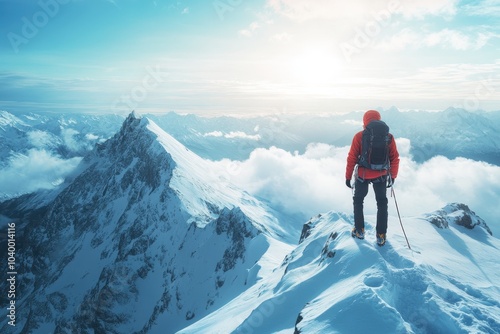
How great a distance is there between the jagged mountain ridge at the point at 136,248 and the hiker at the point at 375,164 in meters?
28.1

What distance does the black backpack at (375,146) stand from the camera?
11633 mm

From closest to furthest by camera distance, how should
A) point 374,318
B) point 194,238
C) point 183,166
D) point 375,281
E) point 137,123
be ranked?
point 374,318
point 375,281
point 194,238
point 183,166
point 137,123

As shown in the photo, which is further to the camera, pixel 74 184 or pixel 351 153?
pixel 74 184

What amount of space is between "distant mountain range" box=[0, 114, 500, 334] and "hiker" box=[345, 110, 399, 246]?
59.5 inches

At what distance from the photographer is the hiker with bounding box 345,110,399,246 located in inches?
464

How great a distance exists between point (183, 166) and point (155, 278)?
57261 mm

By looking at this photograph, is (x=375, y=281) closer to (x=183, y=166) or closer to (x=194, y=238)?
(x=194, y=238)

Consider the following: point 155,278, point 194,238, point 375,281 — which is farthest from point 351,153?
point 155,278

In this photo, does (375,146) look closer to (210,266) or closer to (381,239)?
(381,239)

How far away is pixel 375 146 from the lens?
1180 cm

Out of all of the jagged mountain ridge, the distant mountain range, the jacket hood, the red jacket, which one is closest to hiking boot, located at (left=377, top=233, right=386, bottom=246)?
the distant mountain range

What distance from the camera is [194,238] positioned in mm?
89312

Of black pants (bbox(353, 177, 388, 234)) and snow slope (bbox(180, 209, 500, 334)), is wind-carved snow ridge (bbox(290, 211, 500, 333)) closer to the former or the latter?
snow slope (bbox(180, 209, 500, 334))

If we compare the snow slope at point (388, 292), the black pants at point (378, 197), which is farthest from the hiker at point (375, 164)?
the snow slope at point (388, 292)
